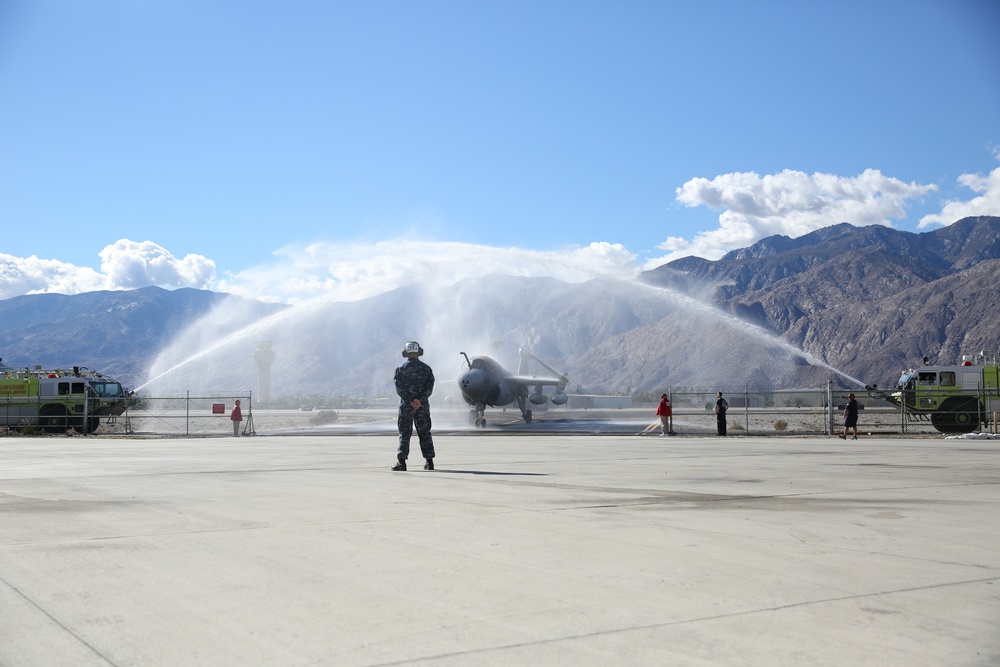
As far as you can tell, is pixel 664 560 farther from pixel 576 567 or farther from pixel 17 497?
pixel 17 497

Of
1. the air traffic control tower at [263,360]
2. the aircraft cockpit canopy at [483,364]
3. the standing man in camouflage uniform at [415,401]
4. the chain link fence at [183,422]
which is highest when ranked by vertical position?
the air traffic control tower at [263,360]

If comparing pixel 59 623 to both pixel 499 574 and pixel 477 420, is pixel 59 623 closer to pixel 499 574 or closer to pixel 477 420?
pixel 499 574

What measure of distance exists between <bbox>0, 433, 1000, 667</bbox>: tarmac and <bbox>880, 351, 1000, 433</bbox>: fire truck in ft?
82.9

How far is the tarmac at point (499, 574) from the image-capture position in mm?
4254

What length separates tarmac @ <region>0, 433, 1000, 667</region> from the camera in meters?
4.25

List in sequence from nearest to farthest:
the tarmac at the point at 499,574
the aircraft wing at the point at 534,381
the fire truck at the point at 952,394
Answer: the tarmac at the point at 499,574 → the fire truck at the point at 952,394 → the aircraft wing at the point at 534,381

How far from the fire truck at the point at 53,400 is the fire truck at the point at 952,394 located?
112 feet

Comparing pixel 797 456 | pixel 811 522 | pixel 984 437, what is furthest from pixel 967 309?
pixel 811 522

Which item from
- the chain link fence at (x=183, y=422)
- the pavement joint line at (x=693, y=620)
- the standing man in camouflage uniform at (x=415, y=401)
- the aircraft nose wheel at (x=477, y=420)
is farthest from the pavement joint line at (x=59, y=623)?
the aircraft nose wheel at (x=477, y=420)

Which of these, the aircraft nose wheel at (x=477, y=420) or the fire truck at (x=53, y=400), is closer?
the fire truck at (x=53, y=400)

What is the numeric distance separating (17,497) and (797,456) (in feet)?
48.8

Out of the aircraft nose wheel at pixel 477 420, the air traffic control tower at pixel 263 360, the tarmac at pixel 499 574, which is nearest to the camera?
the tarmac at pixel 499 574

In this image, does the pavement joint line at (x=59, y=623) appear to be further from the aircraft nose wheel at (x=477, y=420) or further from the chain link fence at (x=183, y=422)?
the aircraft nose wheel at (x=477, y=420)

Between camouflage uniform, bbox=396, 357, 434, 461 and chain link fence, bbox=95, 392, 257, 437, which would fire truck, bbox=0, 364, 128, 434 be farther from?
camouflage uniform, bbox=396, 357, 434, 461
